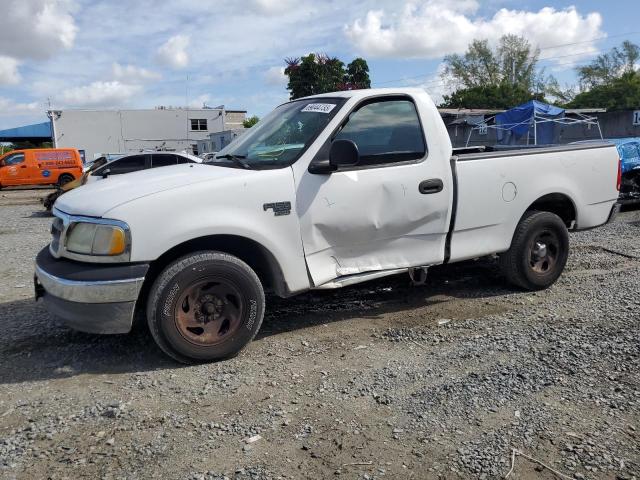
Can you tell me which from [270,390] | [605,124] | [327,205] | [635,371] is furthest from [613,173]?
[605,124]

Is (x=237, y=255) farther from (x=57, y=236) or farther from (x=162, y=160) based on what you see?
(x=162, y=160)

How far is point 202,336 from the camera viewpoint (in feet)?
13.2

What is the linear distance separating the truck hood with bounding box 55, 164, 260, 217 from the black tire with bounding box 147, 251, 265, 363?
0.54 m

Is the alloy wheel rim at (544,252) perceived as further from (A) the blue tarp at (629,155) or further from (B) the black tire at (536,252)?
(A) the blue tarp at (629,155)

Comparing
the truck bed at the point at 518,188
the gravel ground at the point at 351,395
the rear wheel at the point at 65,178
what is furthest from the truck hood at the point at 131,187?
the rear wheel at the point at 65,178

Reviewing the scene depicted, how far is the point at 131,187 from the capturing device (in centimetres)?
402

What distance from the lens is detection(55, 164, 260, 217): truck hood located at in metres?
3.82

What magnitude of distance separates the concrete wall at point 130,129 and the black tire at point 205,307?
47.5 meters

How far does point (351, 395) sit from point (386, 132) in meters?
2.25

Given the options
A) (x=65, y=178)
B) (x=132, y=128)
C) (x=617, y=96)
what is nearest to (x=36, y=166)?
(x=65, y=178)

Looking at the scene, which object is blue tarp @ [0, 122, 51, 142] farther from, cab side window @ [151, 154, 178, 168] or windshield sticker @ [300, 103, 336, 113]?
windshield sticker @ [300, 103, 336, 113]

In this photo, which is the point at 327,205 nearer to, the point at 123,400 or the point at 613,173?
the point at 123,400

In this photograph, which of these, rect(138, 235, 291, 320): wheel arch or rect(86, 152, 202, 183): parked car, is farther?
rect(86, 152, 202, 183): parked car

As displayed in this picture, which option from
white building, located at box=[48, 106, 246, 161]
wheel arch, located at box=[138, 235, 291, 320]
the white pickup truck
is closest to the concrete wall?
white building, located at box=[48, 106, 246, 161]
